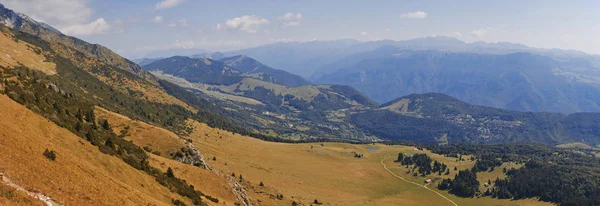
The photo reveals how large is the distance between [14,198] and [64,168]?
1062 centimetres

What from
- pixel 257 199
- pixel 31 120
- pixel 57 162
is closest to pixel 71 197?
pixel 57 162

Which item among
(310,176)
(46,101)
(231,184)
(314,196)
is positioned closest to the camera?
(46,101)

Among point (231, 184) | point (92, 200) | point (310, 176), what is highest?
point (92, 200)

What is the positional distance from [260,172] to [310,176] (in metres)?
43.5

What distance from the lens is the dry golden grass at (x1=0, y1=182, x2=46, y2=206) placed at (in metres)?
28.6

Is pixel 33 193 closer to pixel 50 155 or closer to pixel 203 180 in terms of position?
pixel 50 155

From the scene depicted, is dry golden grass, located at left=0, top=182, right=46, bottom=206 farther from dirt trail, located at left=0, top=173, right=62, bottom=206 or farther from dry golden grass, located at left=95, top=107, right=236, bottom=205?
dry golden grass, located at left=95, top=107, right=236, bottom=205

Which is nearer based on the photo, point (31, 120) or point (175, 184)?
point (31, 120)

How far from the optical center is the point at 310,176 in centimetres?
19600

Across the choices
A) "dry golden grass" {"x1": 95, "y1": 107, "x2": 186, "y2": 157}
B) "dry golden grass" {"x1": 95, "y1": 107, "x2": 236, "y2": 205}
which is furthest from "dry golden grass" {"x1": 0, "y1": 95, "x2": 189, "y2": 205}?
"dry golden grass" {"x1": 95, "y1": 107, "x2": 186, "y2": 157}

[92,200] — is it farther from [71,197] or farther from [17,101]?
[17,101]

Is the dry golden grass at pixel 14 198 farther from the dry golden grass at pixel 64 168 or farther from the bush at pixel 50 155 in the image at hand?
the bush at pixel 50 155

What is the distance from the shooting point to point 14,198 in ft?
96.9

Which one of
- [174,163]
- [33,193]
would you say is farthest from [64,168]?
[174,163]
